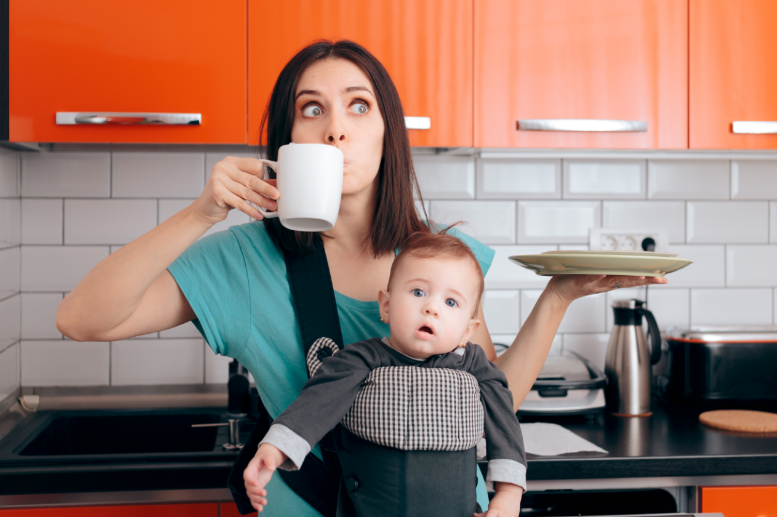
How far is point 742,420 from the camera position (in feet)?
5.02

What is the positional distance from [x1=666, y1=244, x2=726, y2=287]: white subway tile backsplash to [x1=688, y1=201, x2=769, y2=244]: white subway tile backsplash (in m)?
0.03

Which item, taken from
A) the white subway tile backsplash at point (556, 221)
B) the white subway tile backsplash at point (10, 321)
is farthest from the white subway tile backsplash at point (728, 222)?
the white subway tile backsplash at point (10, 321)

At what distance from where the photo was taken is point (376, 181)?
109 centimetres

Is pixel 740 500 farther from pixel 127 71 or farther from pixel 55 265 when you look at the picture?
pixel 55 265

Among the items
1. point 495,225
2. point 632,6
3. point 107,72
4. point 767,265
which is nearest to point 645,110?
point 632,6

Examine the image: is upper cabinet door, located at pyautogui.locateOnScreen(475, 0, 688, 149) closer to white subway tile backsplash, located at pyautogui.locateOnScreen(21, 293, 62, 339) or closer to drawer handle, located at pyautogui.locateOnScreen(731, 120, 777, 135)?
drawer handle, located at pyautogui.locateOnScreen(731, 120, 777, 135)

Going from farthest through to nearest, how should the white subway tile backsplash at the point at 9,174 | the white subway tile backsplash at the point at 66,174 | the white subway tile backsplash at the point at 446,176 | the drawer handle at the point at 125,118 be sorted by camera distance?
the white subway tile backsplash at the point at 446,176, the white subway tile backsplash at the point at 66,174, the white subway tile backsplash at the point at 9,174, the drawer handle at the point at 125,118

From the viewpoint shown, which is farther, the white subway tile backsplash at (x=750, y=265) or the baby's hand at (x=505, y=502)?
the white subway tile backsplash at (x=750, y=265)

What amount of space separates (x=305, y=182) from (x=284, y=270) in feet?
0.90

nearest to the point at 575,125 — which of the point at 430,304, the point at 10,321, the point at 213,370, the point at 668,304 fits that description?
the point at 668,304

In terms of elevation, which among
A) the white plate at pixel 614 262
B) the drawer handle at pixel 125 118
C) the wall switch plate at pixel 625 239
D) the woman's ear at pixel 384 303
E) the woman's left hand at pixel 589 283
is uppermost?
the drawer handle at pixel 125 118

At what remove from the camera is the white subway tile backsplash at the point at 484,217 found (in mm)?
1867

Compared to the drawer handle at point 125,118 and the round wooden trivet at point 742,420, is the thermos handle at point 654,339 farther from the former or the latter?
the drawer handle at point 125,118

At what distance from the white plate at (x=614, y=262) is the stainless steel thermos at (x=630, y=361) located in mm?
743
